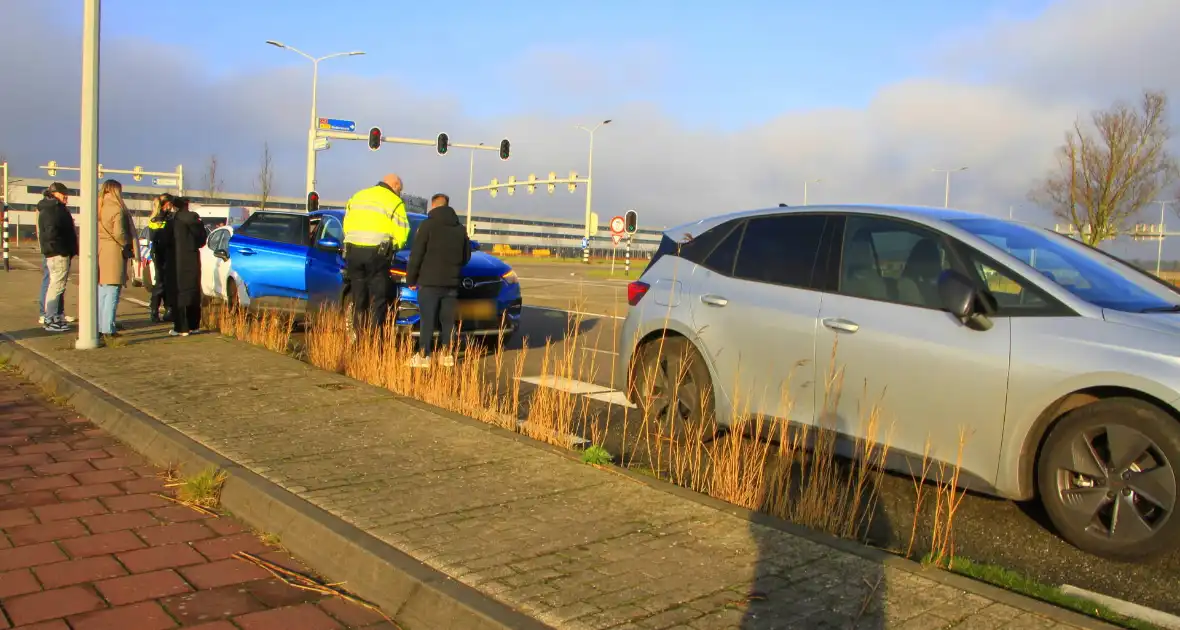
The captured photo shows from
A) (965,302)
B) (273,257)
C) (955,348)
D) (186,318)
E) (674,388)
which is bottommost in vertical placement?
(186,318)

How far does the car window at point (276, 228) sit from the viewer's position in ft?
38.2

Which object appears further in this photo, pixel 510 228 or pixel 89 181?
pixel 510 228

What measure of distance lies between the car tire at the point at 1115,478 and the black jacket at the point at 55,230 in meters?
10.4

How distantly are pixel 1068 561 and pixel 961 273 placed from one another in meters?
1.47

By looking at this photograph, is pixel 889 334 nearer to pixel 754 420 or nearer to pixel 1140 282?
pixel 754 420

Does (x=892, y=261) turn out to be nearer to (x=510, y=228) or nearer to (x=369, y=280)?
(x=369, y=280)

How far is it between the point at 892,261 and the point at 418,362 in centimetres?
436

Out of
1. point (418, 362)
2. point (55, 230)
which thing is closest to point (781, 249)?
point (418, 362)

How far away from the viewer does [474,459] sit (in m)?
5.36

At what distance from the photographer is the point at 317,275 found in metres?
10.8

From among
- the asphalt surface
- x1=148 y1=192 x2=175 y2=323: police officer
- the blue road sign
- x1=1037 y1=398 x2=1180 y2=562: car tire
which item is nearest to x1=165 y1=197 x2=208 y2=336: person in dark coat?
x1=148 y1=192 x2=175 y2=323: police officer

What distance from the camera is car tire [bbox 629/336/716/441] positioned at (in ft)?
19.2

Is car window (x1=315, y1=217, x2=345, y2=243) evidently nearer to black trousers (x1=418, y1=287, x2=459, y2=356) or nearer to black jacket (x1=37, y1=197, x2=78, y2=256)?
black jacket (x1=37, y1=197, x2=78, y2=256)

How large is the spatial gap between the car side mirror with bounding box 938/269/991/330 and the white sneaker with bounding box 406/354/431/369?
4.28 meters
